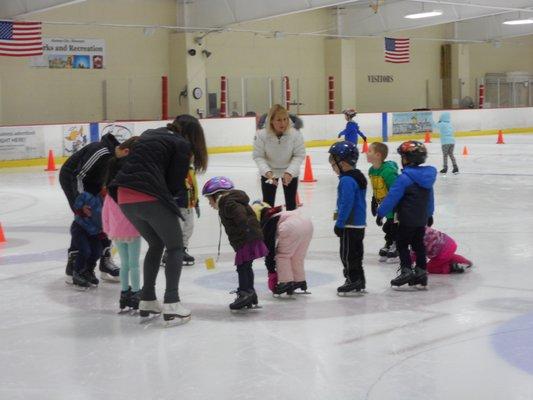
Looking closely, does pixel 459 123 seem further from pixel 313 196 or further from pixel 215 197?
pixel 215 197

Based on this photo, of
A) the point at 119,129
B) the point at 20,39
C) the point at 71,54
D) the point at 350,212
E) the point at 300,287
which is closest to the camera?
the point at 350,212

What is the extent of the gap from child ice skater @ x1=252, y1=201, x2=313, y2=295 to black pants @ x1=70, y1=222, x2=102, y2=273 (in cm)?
131

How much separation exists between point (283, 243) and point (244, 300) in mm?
584

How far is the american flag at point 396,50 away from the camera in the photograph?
103 feet

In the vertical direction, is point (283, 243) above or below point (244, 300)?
above

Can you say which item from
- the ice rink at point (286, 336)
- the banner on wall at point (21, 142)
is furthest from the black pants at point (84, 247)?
the banner on wall at point (21, 142)

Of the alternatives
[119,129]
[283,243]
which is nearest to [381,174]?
[283,243]

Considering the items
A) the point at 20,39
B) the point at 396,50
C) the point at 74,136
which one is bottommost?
the point at 74,136

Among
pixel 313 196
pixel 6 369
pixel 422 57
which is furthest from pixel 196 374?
pixel 422 57

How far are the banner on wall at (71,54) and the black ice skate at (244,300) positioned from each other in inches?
804

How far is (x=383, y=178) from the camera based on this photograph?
22.5ft

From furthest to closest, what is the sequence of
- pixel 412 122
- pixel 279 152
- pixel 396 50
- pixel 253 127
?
pixel 396 50
pixel 412 122
pixel 253 127
pixel 279 152

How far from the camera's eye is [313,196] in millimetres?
12664

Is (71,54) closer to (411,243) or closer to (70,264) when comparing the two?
(70,264)
